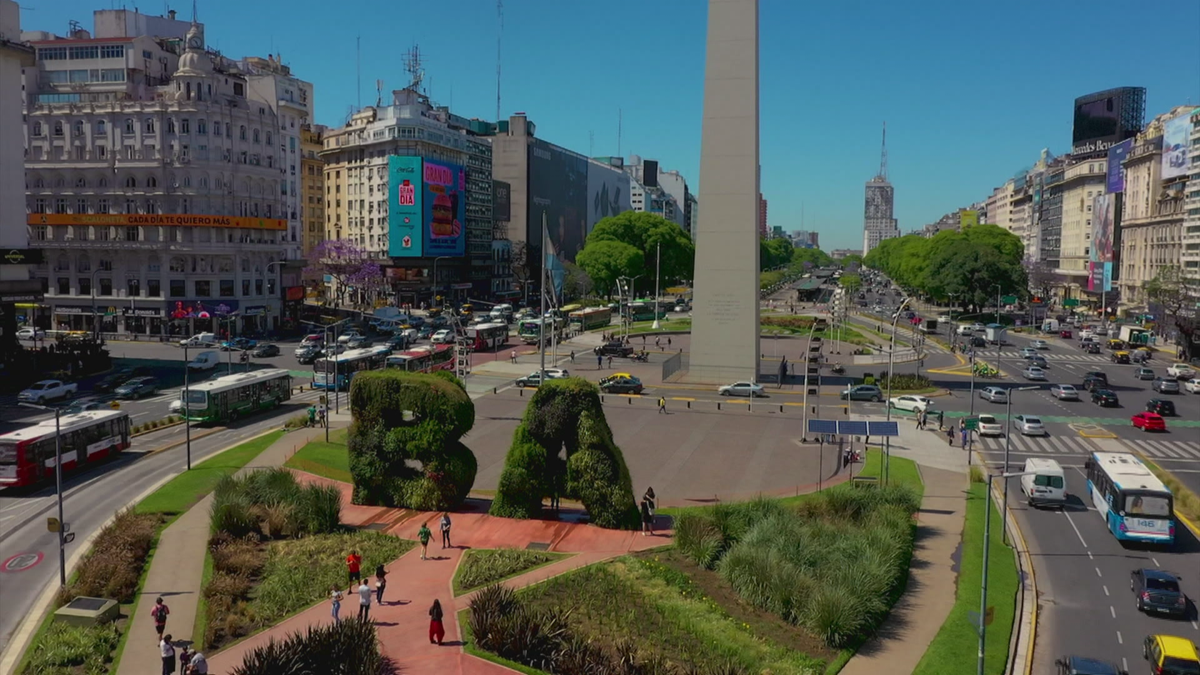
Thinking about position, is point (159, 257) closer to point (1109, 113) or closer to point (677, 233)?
point (677, 233)

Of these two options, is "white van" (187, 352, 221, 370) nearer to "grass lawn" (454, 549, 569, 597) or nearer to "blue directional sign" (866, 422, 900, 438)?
"grass lawn" (454, 549, 569, 597)

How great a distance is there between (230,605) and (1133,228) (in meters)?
131

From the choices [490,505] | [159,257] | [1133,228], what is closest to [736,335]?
[490,505]

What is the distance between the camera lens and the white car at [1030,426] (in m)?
49.2

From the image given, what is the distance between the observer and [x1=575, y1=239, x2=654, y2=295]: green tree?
122938 millimetres

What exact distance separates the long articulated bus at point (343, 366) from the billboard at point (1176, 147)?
308ft

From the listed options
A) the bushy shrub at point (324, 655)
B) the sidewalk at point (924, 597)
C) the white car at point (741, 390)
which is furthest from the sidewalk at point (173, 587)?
the white car at point (741, 390)

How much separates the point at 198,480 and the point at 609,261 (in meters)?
89.2

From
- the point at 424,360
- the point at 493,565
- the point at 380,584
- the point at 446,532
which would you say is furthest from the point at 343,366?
the point at 380,584

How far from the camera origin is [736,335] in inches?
2421

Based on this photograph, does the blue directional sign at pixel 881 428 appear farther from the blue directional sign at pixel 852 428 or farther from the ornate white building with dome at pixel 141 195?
the ornate white building with dome at pixel 141 195

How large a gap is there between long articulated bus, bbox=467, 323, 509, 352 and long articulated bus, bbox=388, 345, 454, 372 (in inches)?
424

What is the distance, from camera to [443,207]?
120625mm

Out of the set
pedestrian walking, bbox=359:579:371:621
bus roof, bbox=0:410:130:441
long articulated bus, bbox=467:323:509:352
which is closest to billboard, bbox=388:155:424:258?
long articulated bus, bbox=467:323:509:352
